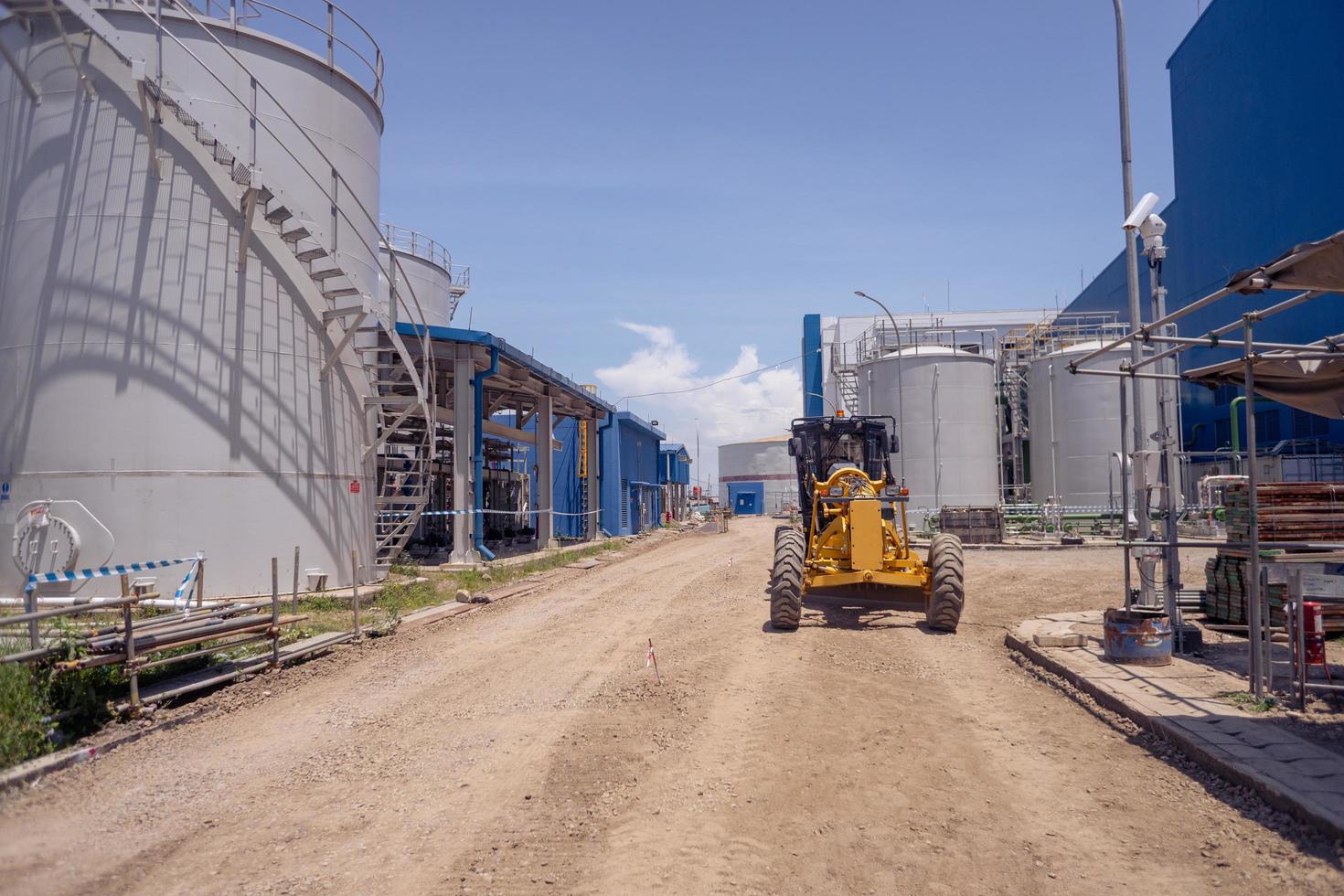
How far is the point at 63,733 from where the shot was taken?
7.09 meters

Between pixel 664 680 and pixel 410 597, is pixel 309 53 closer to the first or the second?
pixel 410 597

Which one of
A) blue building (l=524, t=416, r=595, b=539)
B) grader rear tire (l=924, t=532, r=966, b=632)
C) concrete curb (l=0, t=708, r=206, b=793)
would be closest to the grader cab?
grader rear tire (l=924, t=532, r=966, b=632)

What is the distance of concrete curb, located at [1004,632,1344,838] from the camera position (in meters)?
4.93

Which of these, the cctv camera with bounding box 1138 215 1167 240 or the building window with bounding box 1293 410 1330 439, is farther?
the building window with bounding box 1293 410 1330 439

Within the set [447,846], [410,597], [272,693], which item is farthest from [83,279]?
[447,846]

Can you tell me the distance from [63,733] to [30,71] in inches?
490

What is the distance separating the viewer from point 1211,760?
19.7ft

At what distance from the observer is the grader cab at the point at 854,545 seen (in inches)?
457

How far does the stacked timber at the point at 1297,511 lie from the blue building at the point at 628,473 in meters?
28.9

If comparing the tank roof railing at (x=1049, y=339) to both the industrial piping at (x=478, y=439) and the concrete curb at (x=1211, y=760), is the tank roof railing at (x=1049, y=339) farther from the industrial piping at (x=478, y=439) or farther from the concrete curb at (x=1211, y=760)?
the concrete curb at (x=1211, y=760)

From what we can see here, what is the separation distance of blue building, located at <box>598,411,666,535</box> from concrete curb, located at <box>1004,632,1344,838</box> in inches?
1184

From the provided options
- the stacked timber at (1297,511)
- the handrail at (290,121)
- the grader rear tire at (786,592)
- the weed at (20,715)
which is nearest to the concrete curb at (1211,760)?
the grader rear tire at (786,592)

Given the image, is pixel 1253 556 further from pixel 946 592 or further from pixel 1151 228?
pixel 946 592

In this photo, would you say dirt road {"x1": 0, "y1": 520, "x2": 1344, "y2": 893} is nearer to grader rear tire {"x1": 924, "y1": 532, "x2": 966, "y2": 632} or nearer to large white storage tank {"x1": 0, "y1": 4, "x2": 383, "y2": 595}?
grader rear tire {"x1": 924, "y1": 532, "x2": 966, "y2": 632}
